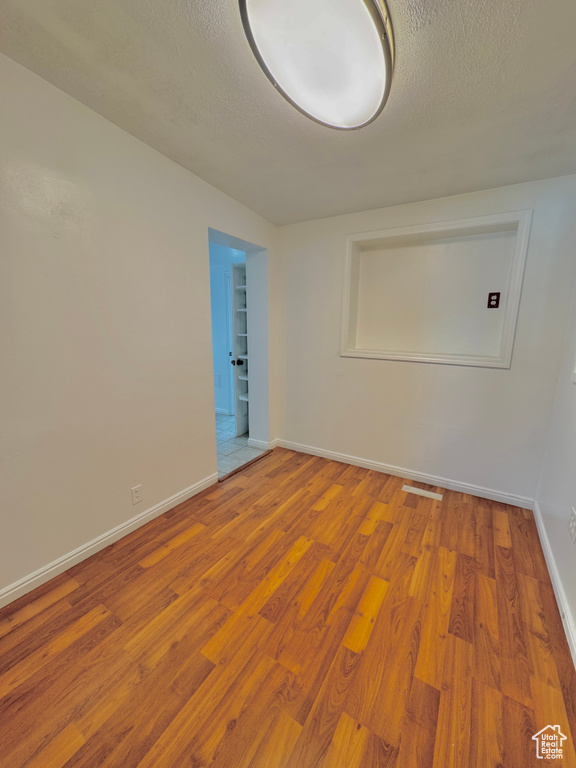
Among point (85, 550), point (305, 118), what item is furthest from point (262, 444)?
point (305, 118)

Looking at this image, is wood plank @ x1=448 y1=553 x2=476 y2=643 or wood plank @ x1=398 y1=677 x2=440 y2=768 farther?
wood plank @ x1=448 y1=553 x2=476 y2=643

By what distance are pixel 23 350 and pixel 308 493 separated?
84.2 inches

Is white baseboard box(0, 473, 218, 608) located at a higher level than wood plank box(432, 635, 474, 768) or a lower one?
higher

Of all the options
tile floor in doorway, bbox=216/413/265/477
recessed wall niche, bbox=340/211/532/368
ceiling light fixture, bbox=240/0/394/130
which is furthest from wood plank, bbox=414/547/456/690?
ceiling light fixture, bbox=240/0/394/130

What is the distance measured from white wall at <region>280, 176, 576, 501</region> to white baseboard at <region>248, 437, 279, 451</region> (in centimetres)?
17

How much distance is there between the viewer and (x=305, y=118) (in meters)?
1.47

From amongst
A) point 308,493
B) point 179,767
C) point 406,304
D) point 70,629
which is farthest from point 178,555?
point 406,304

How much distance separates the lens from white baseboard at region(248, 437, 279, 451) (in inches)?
132

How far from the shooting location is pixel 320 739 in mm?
973

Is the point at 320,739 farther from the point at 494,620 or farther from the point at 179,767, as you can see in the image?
the point at 494,620

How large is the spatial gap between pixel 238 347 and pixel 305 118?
2449 millimetres

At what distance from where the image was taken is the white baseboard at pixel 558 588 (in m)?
1.25

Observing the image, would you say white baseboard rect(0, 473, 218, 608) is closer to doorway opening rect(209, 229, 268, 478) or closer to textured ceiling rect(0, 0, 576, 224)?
doorway opening rect(209, 229, 268, 478)

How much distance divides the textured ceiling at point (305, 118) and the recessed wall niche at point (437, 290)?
415 millimetres
